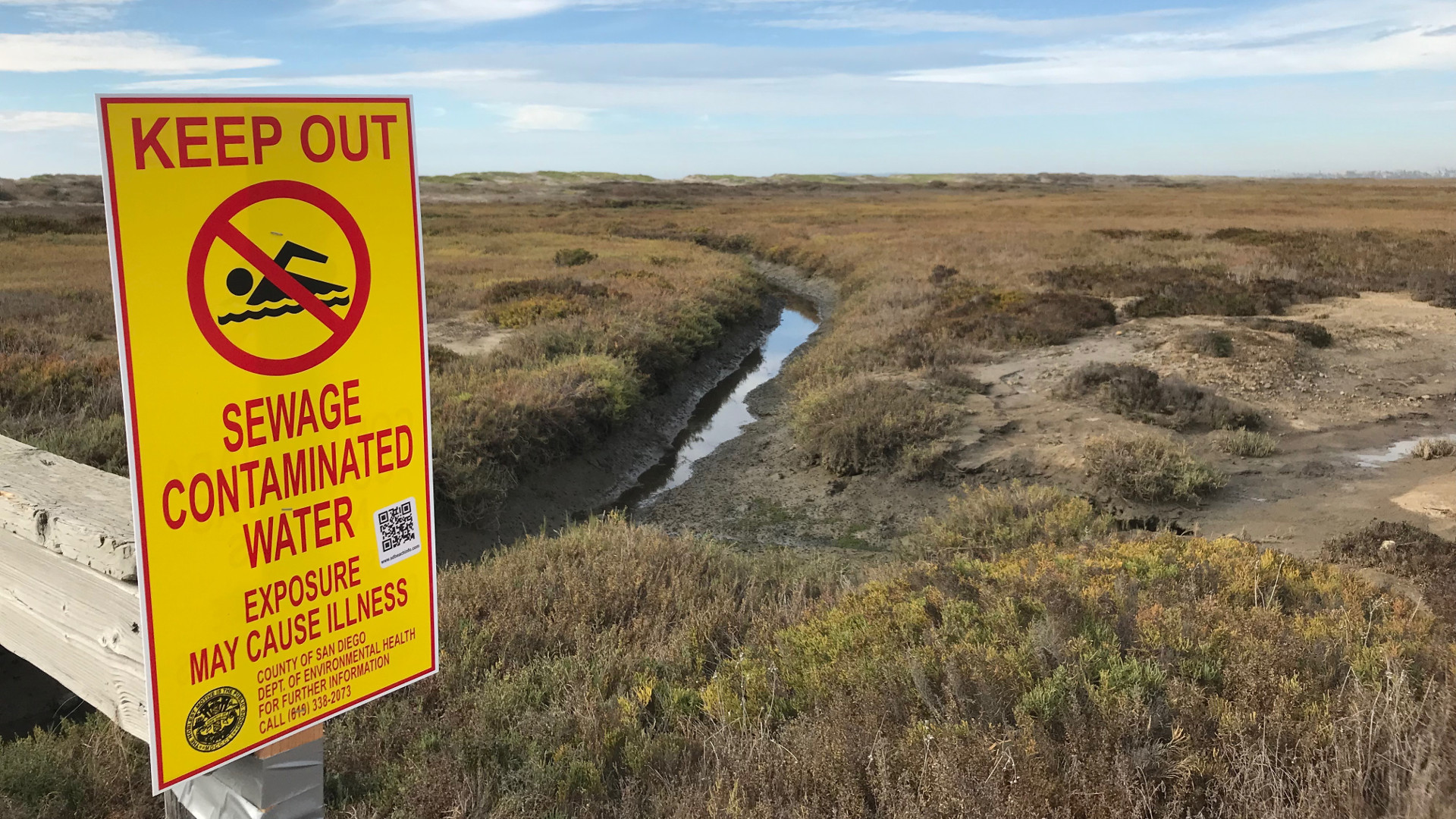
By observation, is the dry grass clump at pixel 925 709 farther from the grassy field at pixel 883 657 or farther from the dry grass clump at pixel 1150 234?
the dry grass clump at pixel 1150 234

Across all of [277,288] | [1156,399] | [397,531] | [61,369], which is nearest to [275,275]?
[277,288]

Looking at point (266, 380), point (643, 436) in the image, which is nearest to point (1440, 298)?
point (643, 436)

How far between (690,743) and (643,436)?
9.83 meters

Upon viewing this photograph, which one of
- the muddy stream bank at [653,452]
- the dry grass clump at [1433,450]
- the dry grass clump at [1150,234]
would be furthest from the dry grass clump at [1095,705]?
the dry grass clump at [1150,234]

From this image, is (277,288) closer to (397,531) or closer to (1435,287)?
(397,531)

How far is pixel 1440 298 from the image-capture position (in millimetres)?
19062

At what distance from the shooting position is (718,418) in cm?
1509

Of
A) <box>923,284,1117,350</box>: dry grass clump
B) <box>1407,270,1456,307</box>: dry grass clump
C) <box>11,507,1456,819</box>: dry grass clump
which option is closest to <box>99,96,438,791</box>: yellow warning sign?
<box>11,507,1456,819</box>: dry grass clump

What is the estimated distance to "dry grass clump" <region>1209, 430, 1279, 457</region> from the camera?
32.2ft

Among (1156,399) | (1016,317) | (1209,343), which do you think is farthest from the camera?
(1016,317)

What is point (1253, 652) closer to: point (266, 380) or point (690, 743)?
point (690, 743)

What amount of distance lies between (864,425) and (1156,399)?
3950 millimetres

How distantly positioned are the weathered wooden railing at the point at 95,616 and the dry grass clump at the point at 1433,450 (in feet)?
37.3

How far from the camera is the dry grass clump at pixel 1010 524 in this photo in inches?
285
